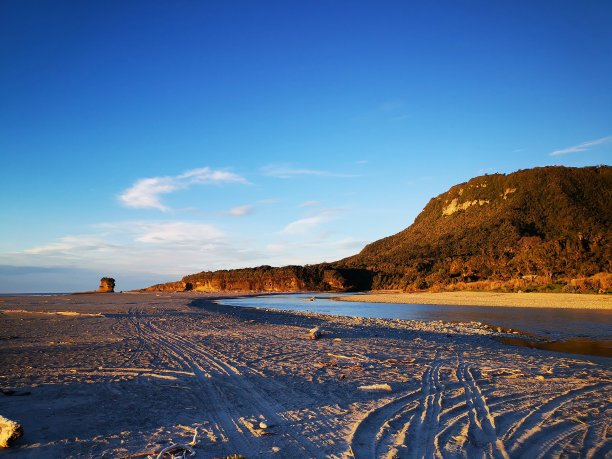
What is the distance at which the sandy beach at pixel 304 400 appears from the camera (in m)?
5.67

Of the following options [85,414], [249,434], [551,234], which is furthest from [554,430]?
[551,234]

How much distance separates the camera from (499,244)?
72.8 m

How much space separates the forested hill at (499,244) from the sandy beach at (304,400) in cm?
4385

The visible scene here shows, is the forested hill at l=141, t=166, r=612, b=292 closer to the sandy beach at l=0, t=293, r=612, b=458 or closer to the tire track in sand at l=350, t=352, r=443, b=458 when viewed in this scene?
the sandy beach at l=0, t=293, r=612, b=458

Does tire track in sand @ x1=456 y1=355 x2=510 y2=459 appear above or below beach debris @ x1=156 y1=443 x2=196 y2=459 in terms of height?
below

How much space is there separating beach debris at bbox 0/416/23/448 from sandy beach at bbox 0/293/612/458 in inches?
6.8

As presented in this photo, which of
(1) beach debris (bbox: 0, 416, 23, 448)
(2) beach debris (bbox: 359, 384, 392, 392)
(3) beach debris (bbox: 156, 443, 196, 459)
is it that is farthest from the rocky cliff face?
(1) beach debris (bbox: 0, 416, 23, 448)

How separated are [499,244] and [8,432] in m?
78.2

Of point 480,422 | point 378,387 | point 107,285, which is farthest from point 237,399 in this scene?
point 107,285

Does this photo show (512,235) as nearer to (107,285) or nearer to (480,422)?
(480,422)

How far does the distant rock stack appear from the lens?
117 m

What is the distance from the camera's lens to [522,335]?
18531 millimetres

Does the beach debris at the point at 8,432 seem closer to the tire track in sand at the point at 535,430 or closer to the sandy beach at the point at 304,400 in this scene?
the sandy beach at the point at 304,400

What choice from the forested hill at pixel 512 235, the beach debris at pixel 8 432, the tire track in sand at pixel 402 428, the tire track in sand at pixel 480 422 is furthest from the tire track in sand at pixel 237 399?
the forested hill at pixel 512 235
